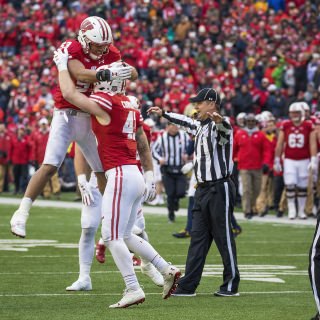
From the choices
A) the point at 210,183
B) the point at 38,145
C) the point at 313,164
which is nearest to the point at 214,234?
the point at 210,183

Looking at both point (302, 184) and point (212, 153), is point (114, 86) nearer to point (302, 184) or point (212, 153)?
point (212, 153)

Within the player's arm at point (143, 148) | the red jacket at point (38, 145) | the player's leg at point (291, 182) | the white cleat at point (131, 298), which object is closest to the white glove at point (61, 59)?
the player's arm at point (143, 148)

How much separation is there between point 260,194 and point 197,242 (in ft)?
36.4

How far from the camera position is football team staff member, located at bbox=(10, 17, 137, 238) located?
995 cm

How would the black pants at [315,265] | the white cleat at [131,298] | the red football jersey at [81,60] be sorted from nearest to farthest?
the black pants at [315,265], the white cleat at [131,298], the red football jersey at [81,60]

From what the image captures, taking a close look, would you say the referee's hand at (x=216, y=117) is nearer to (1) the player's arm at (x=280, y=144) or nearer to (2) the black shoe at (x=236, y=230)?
(2) the black shoe at (x=236, y=230)

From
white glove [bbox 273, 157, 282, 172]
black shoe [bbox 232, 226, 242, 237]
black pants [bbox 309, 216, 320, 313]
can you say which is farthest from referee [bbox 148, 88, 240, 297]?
white glove [bbox 273, 157, 282, 172]

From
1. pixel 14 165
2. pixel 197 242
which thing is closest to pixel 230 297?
pixel 197 242

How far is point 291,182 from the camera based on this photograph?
20344 millimetres

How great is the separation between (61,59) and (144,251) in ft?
5.52

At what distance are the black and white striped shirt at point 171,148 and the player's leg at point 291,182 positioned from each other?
172 centimetres

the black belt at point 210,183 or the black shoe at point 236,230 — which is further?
the black shoe at point 236,230

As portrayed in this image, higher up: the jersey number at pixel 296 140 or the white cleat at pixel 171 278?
the jersey number at pixel 296 140

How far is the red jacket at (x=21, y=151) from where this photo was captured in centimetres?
2864
